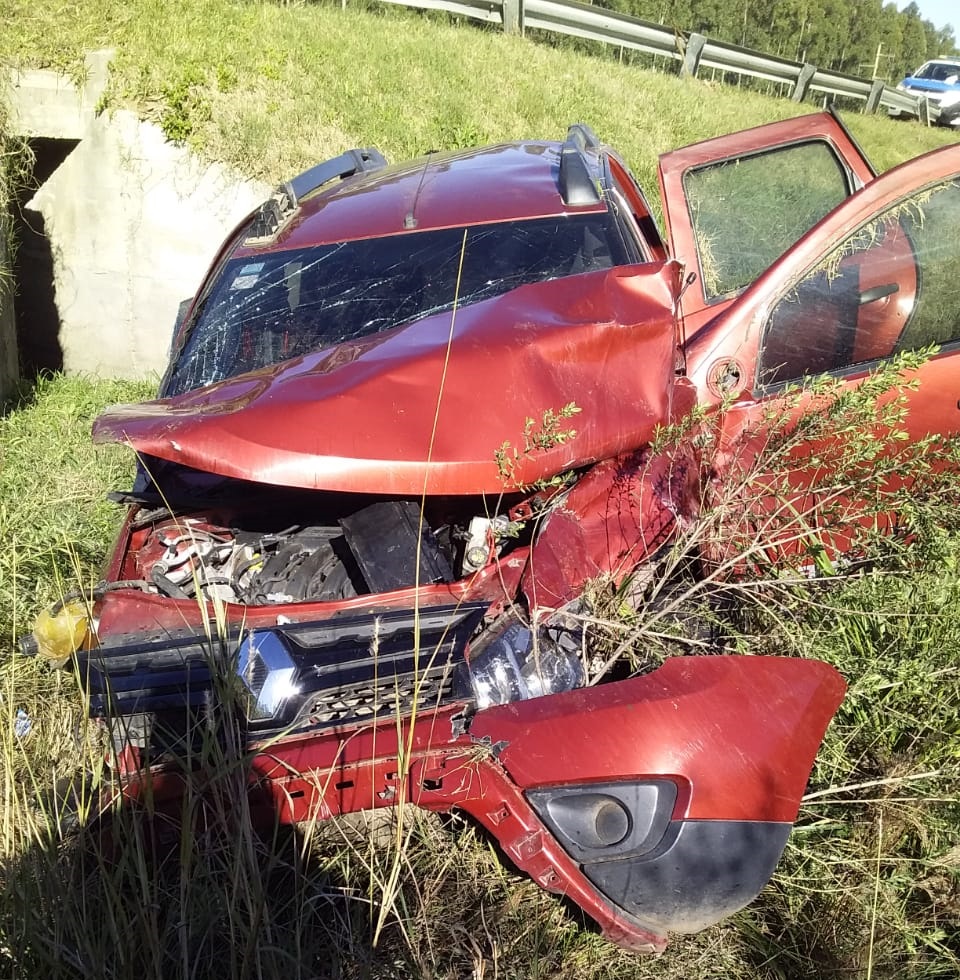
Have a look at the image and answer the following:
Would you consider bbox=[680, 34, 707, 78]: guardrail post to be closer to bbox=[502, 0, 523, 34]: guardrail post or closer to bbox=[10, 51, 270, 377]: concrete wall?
bbox=[502, 0, 523, 34]: guardrail post

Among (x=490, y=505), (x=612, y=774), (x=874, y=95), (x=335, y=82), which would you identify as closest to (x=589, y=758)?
(x=612, y=774)

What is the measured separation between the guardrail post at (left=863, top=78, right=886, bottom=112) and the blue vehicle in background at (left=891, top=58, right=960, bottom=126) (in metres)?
1.53

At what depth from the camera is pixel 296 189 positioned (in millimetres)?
4027

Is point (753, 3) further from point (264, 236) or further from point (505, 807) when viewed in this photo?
point (505, 807)

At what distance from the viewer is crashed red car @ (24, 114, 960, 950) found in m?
1.88

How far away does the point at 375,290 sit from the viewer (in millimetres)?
3074

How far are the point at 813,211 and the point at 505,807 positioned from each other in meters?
3.64

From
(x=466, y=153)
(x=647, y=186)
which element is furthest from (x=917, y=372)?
(x=647, y=186)

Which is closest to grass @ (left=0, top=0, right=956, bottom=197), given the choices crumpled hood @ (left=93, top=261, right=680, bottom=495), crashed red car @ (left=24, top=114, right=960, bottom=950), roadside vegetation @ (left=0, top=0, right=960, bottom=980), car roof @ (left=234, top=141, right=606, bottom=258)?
car roof @ (left=234, top=141, right=606, bottom=258)

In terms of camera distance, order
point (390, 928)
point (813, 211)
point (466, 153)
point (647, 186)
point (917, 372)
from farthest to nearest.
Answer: point (647, 186) → point (813, 211) → point (466, 153) → point (917, 372) → point (390, 928)

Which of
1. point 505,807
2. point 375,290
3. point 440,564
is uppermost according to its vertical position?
point 375,290

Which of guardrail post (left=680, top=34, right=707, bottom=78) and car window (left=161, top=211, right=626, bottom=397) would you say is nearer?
car window (left=161, top=211, right=626, bottom=397)

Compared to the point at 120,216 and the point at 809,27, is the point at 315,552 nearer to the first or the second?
the point at 120,216

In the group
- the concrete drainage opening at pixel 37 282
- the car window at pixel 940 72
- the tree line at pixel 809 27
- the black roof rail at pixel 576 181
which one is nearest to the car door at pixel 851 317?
the black roof rail at pixel 576 181
